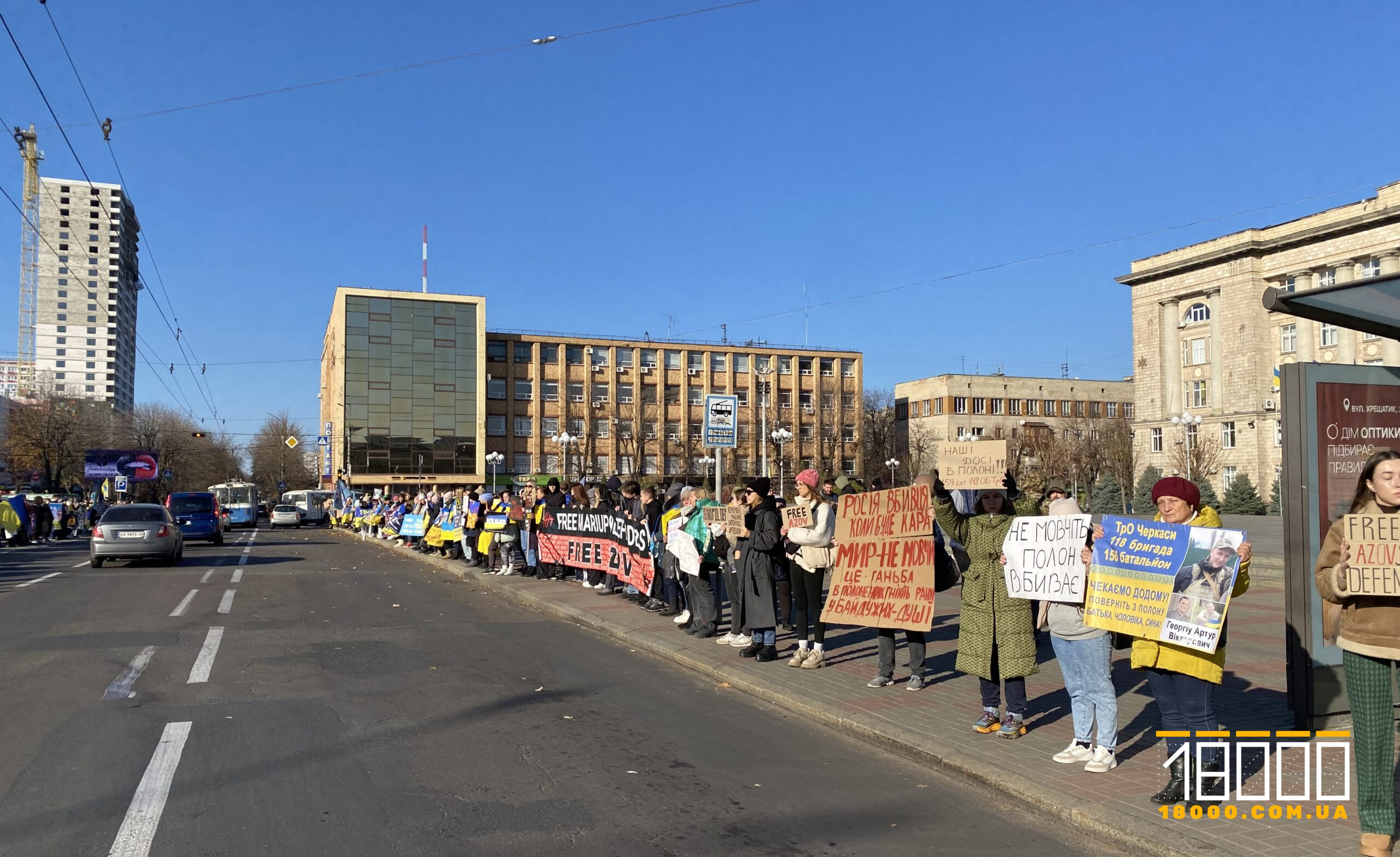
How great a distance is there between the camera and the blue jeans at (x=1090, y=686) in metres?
6.18

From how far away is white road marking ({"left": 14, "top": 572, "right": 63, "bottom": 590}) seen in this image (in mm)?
18250

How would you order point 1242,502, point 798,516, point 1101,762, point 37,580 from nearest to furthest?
point 1101,762
point 798,516
point 37,580
point 1242,502

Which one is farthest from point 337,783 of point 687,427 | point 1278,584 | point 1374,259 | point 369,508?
point 687,427

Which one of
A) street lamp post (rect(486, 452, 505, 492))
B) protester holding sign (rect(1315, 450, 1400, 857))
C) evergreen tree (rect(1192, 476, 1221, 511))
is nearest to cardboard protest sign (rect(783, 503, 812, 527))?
protester holding sign (rect(1315, 450, 1400, 857))

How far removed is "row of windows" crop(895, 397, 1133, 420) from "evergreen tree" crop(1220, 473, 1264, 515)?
41908mm

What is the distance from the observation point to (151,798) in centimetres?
552

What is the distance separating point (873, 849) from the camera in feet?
16.2

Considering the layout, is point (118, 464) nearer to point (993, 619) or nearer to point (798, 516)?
point (798, 516)

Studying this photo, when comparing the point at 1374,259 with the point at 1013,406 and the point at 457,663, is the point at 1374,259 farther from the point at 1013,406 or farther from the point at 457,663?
the point at 457,663

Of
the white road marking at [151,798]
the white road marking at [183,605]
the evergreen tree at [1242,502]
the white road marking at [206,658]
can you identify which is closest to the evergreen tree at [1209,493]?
the evergreen tree at [1242,502]

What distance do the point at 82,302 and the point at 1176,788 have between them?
214040 mm

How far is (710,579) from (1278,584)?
38.5 ft

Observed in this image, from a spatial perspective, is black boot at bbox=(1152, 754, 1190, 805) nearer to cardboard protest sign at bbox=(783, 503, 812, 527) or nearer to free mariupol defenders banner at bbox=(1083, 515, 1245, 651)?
free mariupol defenders banner at bbox=(1083, 515, 1245, 651)

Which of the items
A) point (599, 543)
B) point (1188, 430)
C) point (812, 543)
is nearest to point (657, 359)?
point (1188, 430)
